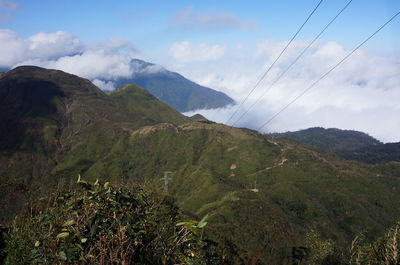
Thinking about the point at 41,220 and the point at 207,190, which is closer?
the point at 41,220

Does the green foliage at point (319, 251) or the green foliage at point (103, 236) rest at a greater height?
the green foliage at point (103, 236)

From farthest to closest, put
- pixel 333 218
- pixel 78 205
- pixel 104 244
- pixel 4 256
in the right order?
pixel 333 218 → pixel 4 256 → pixel 78 205 → pixel 104 244

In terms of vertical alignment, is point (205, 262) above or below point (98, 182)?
below

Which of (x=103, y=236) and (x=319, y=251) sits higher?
(x=103, y=236)

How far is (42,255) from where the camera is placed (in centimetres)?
525

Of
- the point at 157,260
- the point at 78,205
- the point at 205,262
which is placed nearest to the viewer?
the point at 157,260

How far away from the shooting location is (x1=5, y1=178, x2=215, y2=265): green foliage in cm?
515

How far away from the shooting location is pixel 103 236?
519 centimetres

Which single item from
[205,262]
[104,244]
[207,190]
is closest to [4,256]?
[104,244]

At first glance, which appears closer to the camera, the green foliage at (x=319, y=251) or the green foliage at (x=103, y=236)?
the green foliage at (x=103, y=236)

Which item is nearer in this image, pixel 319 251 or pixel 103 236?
pixel 103 236

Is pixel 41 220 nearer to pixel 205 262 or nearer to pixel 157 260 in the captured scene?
pixel 157 260

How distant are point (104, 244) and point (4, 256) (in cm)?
318

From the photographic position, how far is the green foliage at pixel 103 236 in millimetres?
5152
